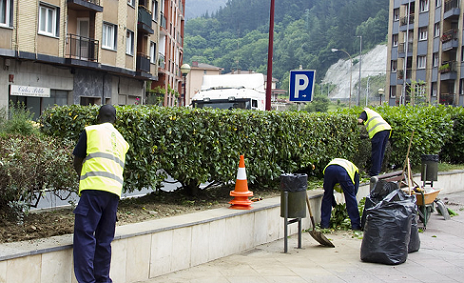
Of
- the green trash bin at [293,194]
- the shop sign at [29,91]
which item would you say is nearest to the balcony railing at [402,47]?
the shop sign at [29,91]

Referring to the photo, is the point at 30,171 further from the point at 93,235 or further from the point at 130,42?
the point at 130,42

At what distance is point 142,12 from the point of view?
114 feet

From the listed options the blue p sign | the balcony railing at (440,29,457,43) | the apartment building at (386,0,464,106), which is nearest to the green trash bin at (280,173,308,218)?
the blue p sign

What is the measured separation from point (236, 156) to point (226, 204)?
752 mm

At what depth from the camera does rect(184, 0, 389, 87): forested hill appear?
144 meters

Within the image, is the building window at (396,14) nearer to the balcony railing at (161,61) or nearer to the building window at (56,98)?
the balcony railing at (161,61)

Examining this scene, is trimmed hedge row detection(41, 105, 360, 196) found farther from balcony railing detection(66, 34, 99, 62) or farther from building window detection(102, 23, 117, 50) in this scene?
building window detection(102, 23, 117, 50)

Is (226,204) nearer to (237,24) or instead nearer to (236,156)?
(236,156)

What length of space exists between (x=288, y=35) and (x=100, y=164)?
161091 millimetres

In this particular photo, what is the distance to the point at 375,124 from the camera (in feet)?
40.5

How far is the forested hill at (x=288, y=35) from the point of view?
144m

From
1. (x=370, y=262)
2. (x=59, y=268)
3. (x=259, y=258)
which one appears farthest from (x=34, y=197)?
(x=370, y=262)

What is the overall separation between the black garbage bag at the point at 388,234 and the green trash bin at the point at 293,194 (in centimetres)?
95

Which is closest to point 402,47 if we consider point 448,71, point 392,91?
point 392,91
